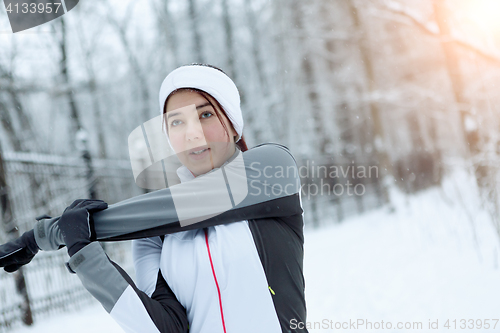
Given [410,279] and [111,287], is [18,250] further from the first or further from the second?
[410,279]

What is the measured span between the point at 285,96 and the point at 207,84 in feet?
35.2

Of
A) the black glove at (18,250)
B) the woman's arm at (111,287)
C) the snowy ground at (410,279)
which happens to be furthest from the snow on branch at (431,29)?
the black glove at (18,250)

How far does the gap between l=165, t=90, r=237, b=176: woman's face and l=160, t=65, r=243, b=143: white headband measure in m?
0.03

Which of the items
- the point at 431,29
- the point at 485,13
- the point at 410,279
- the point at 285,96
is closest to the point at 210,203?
the point at 410,279

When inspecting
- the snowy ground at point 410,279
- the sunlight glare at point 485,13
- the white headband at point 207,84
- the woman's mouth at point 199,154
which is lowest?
the snowy ground at point 410,279

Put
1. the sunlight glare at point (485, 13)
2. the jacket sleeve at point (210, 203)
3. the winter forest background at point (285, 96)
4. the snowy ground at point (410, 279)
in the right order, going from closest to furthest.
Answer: the jacket sleeve at point (210, 203) < the snowy ground at point (410, 279) < the sunlight glare at point (485, 13) < the winter forest background at point (285, 96)

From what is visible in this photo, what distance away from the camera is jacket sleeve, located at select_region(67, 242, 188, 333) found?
109 centimetres

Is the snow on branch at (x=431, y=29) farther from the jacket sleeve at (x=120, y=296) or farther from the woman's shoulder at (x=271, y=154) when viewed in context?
the jacket sleeve at (x=120, y=296)

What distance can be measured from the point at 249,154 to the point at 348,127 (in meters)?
15.5

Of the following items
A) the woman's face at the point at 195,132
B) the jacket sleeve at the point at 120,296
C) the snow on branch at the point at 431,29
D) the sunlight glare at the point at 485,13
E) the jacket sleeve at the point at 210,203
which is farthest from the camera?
the sunlight glare at the point at 485,13

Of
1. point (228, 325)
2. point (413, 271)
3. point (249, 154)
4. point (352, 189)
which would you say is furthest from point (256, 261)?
point (352, 189)

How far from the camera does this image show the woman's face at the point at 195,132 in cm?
138

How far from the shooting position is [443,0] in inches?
229

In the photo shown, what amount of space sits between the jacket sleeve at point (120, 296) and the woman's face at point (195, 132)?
463mm
